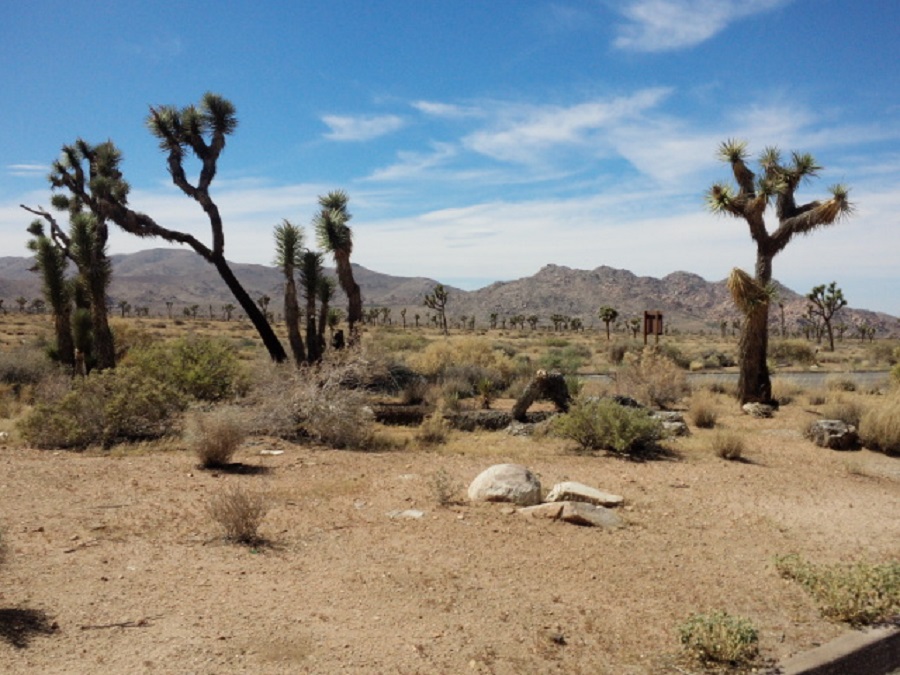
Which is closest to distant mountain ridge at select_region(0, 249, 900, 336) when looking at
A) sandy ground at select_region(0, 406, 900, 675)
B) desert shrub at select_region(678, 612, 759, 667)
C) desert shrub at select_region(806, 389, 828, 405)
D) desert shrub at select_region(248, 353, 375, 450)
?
desert shrub at select_region(806, 389, 828, 405)

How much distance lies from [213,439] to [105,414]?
3083 millimetres

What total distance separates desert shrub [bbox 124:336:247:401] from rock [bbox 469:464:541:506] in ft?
25.2

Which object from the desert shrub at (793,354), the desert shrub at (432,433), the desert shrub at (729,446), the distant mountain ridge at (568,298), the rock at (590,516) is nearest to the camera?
the rock at (590,516)

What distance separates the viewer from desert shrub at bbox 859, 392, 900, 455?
520 inches

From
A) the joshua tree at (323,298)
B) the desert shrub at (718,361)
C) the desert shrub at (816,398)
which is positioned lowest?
the desert shrub at (718,361)

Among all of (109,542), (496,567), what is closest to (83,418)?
(109,542)

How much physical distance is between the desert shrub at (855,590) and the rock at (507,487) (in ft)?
10.4

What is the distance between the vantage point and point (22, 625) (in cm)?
508

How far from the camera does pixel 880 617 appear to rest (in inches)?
230

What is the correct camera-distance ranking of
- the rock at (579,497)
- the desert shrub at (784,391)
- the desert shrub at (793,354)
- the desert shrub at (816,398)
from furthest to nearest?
the desert shrub at (793,354) < the desert shrub at (784,391) < the desert shrub at (816,398) < the rock at (579,497)

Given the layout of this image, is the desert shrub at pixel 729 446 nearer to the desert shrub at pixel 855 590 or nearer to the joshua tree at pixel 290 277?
the desert shrub at pixel 855 590

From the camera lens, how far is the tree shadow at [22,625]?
488 centimetres

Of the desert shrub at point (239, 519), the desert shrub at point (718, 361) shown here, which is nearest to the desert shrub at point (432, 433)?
the desert shrub at point (239, 519)

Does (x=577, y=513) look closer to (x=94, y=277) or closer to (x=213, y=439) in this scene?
(x=213, y=439)
